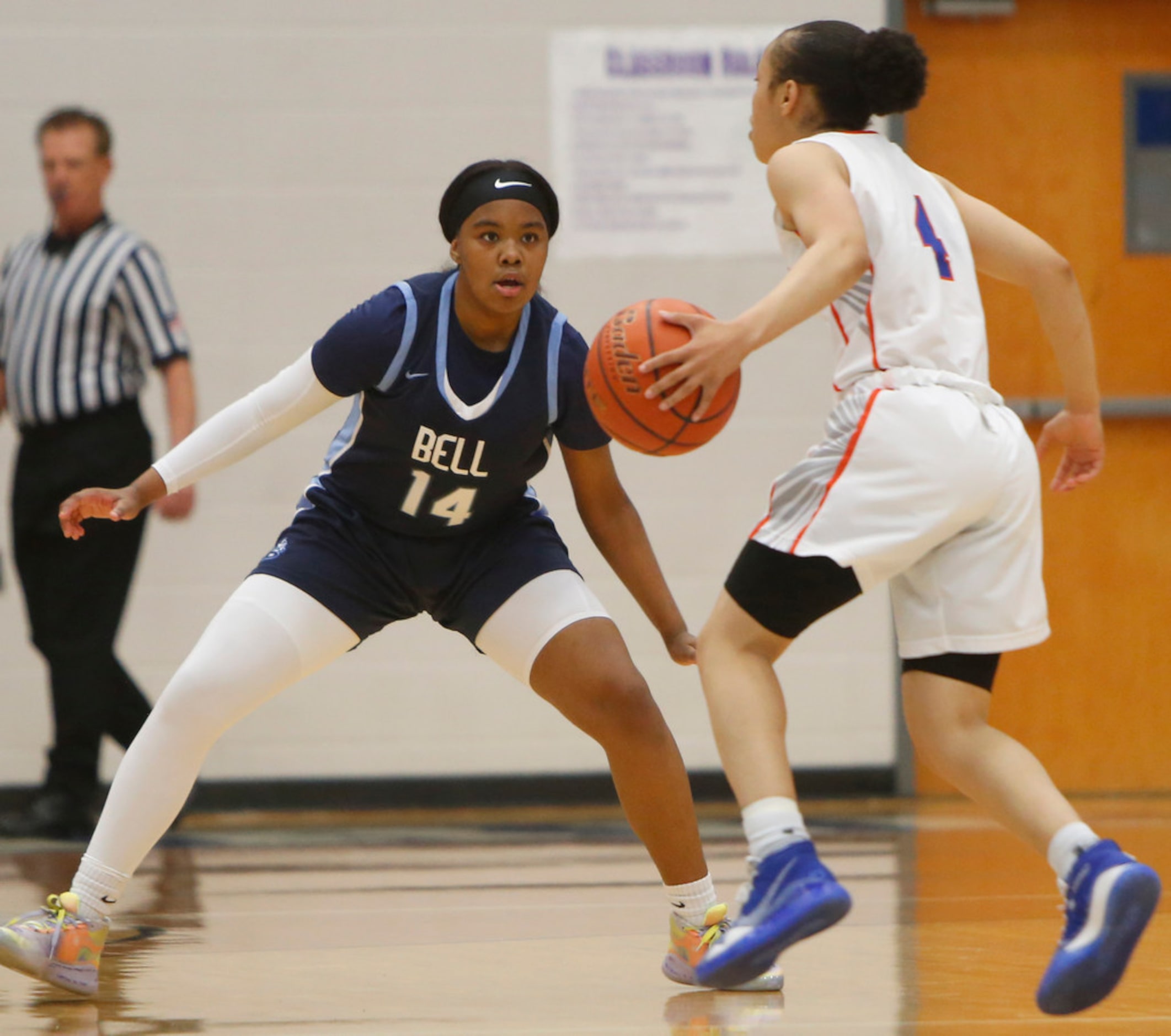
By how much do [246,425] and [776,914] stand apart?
4.87 feet

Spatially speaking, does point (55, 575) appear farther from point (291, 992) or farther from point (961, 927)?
point (961, 927)

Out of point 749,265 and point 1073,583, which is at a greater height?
point 749,265

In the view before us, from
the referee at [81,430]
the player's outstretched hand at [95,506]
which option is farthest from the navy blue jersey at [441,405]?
the referee at [81,430]

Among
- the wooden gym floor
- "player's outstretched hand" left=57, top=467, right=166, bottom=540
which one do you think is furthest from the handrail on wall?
"player's outstretched hand" left=57, top=467, right=166, bottom=540

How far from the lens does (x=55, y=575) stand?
231 inches

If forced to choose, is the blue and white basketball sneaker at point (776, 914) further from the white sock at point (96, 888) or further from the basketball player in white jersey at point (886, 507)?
the white sock at point (96, 888)

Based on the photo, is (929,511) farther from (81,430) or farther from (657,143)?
(657,143)

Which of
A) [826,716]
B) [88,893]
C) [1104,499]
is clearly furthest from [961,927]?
[1104,499]

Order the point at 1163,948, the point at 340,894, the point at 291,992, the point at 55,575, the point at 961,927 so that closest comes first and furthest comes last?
the point at 291,992 < the point at 1163,948 < the point at 961,927 < the point at 340,894 < the point at 55,575

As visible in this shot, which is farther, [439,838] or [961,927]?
[439,838]

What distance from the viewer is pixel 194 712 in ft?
10.9

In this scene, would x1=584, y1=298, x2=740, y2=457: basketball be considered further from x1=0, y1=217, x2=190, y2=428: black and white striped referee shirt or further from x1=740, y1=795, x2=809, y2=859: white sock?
x1=0, y1=217, x2=190, y2=428: black and white striped referee shirt

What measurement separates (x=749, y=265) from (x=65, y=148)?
2.56 meters

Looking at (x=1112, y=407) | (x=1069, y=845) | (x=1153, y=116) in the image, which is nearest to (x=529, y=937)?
(x=1069, y=845)
